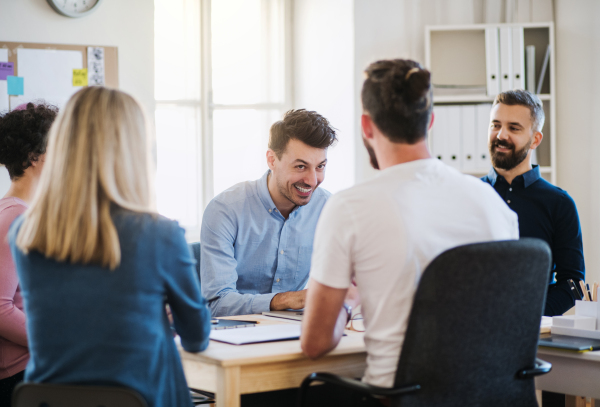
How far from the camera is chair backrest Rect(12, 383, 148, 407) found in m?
1.16

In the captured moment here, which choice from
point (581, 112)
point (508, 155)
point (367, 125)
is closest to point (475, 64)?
point (581, 112)

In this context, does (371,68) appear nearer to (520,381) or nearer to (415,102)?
(415,102)

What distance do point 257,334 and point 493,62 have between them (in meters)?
2.66

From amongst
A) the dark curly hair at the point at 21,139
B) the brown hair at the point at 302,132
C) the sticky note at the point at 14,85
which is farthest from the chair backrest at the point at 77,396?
the sticky note at the point at 14,85

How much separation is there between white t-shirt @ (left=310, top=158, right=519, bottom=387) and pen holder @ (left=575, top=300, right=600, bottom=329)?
61cm

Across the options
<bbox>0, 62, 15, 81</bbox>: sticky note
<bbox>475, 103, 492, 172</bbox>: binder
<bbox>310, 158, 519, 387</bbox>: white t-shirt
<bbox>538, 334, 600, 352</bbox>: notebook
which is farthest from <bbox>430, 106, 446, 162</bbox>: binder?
<bbox>0, 62, 15, 81</bbox>: sticky note

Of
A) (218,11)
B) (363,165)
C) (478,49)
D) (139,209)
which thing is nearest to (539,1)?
(478,49)

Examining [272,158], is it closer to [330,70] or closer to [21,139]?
[21,139]

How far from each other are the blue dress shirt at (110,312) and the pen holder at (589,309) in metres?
1.21

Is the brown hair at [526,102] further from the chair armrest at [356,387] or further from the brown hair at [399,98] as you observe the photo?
the chair armrest at [356,387]

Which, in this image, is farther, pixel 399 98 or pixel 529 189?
pixel 529 189

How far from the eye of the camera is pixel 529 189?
8.14ft

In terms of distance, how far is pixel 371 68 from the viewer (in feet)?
4.64

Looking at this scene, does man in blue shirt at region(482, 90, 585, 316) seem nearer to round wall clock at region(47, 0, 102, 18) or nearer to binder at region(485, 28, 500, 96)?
binder at region(485, 28, 500, 96)
